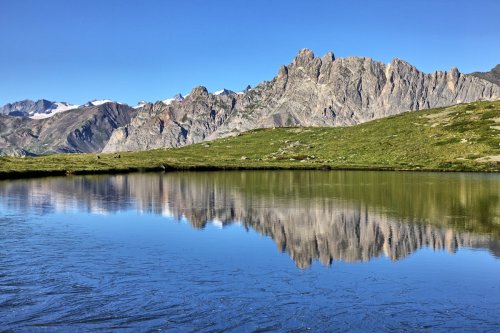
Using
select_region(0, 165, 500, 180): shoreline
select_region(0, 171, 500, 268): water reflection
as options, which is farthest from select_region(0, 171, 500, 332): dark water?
select_region(0, 165, 500, 180): shoreline

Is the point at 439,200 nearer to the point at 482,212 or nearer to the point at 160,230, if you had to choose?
the point at 482,212

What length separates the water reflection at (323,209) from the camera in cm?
4434

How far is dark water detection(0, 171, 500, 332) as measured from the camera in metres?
25.4

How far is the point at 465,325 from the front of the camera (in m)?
24.7

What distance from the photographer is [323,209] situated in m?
64.9

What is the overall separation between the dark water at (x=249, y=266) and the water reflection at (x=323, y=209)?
11.8 inches

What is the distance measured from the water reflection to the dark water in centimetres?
30

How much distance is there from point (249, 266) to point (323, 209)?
99.7 feet

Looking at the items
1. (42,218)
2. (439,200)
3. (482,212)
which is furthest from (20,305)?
(439,200)

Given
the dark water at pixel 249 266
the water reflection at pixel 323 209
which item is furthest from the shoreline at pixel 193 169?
the dark water at pixel 249 266

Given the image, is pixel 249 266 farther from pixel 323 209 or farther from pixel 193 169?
pixel 193 169

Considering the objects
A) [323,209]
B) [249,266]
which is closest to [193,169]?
[323,209]

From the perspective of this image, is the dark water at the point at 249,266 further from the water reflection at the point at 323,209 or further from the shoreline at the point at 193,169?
the shoreline at the point at 193,169

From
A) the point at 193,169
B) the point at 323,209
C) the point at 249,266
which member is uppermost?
the point at 193,169
